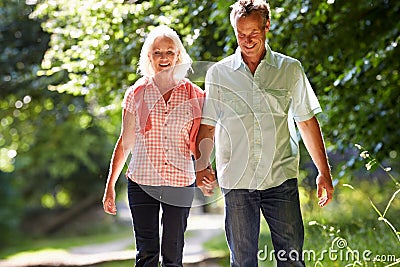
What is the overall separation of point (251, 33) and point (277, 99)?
0.87 feet

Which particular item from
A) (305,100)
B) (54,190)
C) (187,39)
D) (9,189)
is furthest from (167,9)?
(54,190)

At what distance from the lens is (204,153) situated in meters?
2.95

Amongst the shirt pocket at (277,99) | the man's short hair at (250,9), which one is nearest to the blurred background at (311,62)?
the shirt pocket at (277,99)

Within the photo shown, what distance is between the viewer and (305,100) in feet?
9.14

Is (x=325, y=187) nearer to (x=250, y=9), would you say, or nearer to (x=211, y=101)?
(x=211, y=101)

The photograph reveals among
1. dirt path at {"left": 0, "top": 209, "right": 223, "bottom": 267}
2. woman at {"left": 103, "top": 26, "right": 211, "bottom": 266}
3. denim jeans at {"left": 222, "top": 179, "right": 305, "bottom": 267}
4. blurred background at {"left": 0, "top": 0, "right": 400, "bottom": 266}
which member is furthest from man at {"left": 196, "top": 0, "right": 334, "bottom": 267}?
dirt path at {"left": 0, "top": 209, "right": 223, "bottom": 267}

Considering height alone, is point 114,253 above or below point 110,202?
below

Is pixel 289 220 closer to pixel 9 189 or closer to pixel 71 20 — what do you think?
pixel 71 20

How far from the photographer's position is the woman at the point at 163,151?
2881 mm

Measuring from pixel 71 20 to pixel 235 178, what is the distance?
9.52 ft

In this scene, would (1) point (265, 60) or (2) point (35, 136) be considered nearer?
(1) point (265, 60)

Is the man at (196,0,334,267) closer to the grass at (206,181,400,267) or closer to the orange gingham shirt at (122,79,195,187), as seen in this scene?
the orange gingham shirt at (122,79,195,187)

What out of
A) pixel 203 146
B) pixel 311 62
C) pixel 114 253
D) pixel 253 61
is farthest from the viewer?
pixel 114 253

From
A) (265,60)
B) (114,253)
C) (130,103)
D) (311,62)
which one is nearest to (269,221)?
(265,60)
